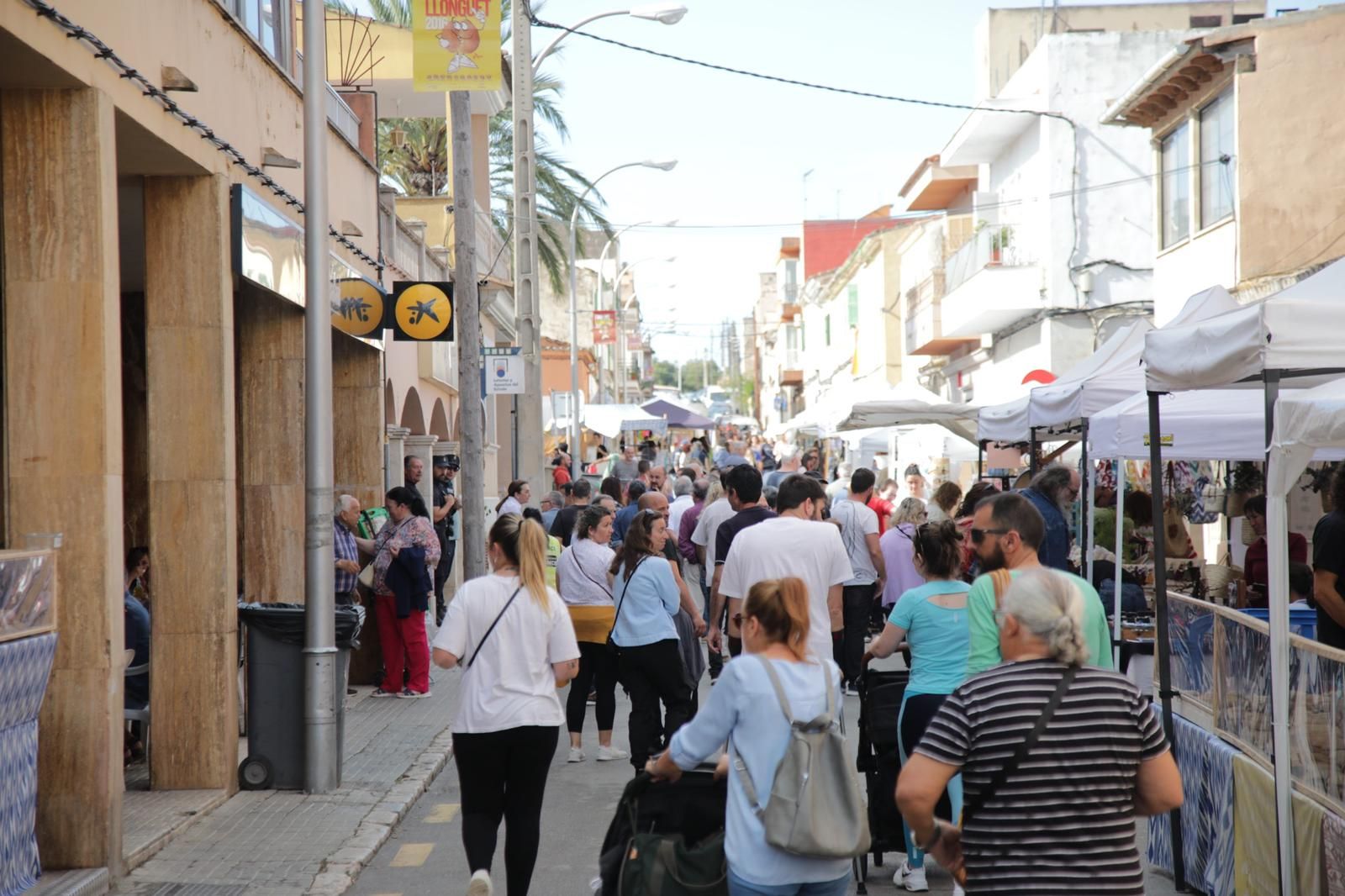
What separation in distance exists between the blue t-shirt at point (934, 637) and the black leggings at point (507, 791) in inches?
64.6

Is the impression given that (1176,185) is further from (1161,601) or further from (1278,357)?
(1278,357)

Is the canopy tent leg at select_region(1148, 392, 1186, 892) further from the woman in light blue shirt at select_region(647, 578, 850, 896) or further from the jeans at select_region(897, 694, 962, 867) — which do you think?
the woman in light blue shirt at select_region(647, 578, 850, 896)

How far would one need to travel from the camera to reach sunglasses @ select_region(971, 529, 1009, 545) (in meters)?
5.41

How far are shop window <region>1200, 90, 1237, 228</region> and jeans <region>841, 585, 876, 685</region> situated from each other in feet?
34.9

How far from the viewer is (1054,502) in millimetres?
10688

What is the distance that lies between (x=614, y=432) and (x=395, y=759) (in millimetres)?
25568

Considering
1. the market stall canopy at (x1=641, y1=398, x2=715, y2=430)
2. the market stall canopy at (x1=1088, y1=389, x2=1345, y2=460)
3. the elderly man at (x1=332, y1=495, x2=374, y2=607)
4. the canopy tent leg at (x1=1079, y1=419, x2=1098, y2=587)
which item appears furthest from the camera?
the market stall canopy at (x1=641, y1=398, x2=715, y2=430)

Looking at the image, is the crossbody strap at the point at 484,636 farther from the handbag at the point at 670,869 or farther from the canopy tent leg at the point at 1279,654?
the canopy tent leg at the point at 1279,654

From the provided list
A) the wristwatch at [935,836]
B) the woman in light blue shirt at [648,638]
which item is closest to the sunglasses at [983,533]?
the wristwatch at [935,836]

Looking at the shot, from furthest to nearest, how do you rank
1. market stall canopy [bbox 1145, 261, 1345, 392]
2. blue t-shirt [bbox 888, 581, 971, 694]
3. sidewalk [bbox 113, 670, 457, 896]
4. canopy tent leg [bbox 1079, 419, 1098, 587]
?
canopy tent leg [bbox 1079, 419, 1098, 587]
sidewalk [bbox 113, 670, 457, 896]
blue t-shirt [bbox 888, 581, 971, 694]
market stall canopy [bbox 1145, 261, 1345, 392]

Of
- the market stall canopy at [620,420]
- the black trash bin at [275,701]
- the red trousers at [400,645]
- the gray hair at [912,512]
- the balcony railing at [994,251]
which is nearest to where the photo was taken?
the black trash bin at [275,701]

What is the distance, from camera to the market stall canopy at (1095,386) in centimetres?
1144

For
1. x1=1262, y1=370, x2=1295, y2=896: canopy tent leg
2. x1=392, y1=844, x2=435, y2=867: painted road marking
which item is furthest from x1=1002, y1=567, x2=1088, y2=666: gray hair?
x1=392, y1=844, x2=435, y2=867: painted road marking

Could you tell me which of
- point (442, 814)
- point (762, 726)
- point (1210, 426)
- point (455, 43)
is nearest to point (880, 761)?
point (762, 726)
